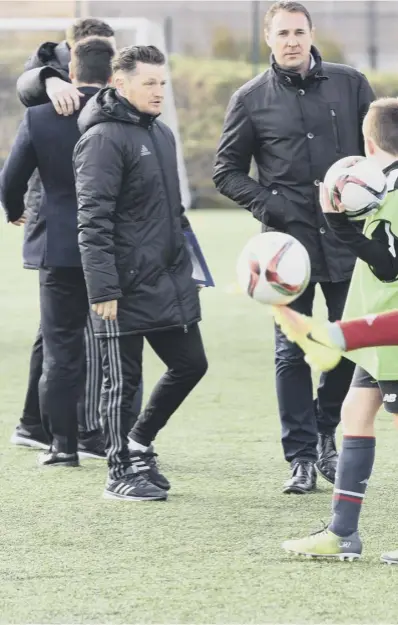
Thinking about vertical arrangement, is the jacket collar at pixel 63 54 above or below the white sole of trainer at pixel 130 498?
above

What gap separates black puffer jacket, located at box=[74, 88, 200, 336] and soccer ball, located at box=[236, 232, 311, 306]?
1.27 metres

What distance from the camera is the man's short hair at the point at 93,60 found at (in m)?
6.30

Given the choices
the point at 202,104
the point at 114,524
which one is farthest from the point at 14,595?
the point at 202,104

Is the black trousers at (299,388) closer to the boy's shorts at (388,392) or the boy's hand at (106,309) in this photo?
the boy's hand at (106,309)

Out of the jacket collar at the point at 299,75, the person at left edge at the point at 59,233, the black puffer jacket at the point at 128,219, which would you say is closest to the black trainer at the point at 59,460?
the person at left edge at the point at 59,233

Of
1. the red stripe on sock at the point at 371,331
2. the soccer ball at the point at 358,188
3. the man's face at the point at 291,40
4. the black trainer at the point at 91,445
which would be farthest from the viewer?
the black trainer at the point at 91,445

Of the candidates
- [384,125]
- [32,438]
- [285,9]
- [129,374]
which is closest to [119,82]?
[285,9]

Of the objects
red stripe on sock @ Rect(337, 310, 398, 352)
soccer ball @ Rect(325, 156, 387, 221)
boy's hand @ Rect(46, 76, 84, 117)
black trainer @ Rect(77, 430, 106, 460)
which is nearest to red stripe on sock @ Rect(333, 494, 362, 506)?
red stripe on sock @ Rect(337, 310, 398, 352)

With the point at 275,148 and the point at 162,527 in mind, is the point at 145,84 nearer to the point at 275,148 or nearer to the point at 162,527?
the point at 275,148

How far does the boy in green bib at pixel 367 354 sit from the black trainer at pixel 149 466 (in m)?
1.13

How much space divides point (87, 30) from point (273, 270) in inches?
105

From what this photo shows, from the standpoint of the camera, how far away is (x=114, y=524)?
541 cm

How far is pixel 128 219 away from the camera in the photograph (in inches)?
228

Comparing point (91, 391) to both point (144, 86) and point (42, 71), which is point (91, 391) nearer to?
point (42, 71)
